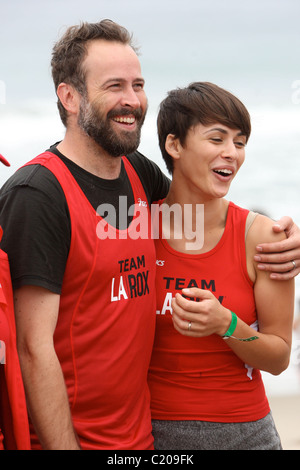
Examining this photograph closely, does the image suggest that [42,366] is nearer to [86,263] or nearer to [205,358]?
[86,263]

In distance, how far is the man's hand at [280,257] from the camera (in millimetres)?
2520

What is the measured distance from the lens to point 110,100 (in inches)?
95.0

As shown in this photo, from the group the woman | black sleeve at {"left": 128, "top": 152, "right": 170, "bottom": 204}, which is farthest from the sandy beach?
black sleeve at {"left": 128, "top": 152, "right": 170, "bottom": 204}

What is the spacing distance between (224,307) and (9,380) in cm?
84

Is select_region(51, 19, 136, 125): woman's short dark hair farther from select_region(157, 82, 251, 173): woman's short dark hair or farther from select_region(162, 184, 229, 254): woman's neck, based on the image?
select_region(162, 184, 229, 254): woman's neck

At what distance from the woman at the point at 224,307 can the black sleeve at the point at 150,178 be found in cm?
20

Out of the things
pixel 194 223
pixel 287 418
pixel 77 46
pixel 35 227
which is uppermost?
pixel 77 46

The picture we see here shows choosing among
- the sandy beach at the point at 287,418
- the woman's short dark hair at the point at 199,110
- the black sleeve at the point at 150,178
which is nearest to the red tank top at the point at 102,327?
the black sleeve at the point at 150,178

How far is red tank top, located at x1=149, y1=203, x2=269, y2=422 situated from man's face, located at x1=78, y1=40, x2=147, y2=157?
56 cm

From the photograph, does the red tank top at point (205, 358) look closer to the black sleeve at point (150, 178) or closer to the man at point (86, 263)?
the man at point (86, 263)

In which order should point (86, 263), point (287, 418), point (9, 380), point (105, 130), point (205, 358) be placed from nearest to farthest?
point (9, 380), point (86, 263), point (105, 130), point (205, 358), point (287, 418)

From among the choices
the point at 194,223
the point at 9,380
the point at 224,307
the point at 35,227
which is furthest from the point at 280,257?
the point at 9,380

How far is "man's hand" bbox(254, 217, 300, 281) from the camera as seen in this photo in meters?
2.52
